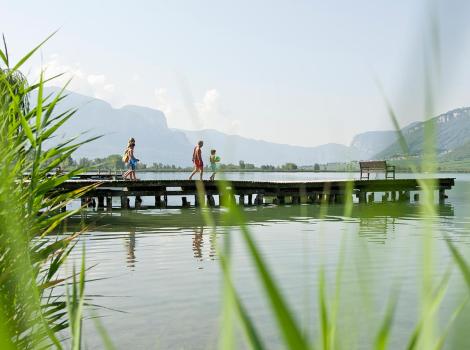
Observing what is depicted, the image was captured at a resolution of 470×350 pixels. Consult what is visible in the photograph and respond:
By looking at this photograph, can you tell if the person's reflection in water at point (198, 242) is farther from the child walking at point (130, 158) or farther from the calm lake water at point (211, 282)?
the child walking at point (130, 158)

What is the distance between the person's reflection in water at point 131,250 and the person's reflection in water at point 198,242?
130 centimetres

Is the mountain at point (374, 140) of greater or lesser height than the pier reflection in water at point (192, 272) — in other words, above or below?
above

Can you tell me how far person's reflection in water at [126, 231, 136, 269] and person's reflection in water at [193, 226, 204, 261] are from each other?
1.30 meters

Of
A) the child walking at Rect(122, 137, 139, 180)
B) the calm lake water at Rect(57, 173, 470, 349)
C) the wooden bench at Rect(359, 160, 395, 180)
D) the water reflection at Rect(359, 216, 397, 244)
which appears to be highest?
the child walking at Rect(122, 137, 139, 180)

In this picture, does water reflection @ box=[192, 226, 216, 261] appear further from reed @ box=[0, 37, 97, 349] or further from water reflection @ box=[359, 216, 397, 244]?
water reflection @ box=[359, 216, 397, 244]

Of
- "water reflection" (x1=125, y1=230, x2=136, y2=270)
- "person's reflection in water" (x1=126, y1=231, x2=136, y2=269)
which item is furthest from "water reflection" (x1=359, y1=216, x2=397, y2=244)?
"person's reflection in water" (x1=126, y1=231, x2=136, y2=269)

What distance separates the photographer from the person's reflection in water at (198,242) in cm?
1293

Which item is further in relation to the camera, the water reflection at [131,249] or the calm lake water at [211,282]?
the water reflection at [131,249]

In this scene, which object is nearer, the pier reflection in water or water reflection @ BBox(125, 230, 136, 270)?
the pier reflection in water

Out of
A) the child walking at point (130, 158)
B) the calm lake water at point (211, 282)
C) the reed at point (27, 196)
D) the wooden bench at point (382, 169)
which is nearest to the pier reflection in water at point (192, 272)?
the calm lake water at point (211, 282)

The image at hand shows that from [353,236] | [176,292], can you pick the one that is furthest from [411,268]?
[353,236]

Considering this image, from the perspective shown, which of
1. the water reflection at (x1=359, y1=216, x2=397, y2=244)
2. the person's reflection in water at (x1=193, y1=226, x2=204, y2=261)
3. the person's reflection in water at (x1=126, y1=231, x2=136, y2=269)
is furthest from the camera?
the person's reflection in water at (x1=193, y1=226, x2=204, y2=261)

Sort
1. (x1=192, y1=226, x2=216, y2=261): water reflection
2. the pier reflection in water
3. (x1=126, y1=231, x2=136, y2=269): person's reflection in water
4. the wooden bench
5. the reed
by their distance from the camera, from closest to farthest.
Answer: the wooden bench < the reed < the pier reflection in water < (x1=126, y1=231, x2=136, y2=269): person's reflection in water < (x1=192, y1=226, x2=216, y2=261): water reflection

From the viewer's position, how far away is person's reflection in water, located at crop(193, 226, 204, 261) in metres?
12.9
